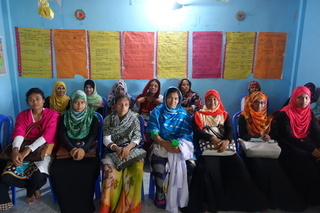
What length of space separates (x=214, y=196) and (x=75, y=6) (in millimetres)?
3261

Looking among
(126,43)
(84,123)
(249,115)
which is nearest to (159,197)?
(84,123)

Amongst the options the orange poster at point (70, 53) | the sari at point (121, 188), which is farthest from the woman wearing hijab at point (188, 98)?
the orange poster at point (70, 53)

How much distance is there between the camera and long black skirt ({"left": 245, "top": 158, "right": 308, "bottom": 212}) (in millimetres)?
1929

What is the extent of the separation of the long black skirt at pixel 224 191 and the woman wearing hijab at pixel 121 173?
20.8 inches

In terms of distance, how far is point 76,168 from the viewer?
6.26 feet

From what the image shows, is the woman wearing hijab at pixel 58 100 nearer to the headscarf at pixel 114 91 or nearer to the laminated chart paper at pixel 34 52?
the laminated chart paper at pixel 34 52

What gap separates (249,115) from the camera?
2.34 meters

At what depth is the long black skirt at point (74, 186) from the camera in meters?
1.88

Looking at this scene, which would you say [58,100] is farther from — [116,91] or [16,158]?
[16,158]

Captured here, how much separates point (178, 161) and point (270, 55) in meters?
2.64

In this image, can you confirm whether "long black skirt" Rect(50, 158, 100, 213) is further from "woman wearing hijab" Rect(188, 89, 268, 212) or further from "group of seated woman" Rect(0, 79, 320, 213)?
"woman wearing hijab" Rect(188, 89, 268, 212)

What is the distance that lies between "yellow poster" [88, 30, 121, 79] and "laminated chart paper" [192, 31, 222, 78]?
126cm

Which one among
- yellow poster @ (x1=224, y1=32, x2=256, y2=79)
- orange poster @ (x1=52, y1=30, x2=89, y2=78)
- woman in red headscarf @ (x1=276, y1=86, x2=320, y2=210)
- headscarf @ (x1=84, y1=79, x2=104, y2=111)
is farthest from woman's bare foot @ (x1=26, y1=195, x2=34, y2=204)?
yellow poster @ (x1=224, y1=32, x2=256, y2=79)

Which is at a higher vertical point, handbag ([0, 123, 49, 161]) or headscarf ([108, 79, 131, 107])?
headscarf ([108, 79, 131, 107])
